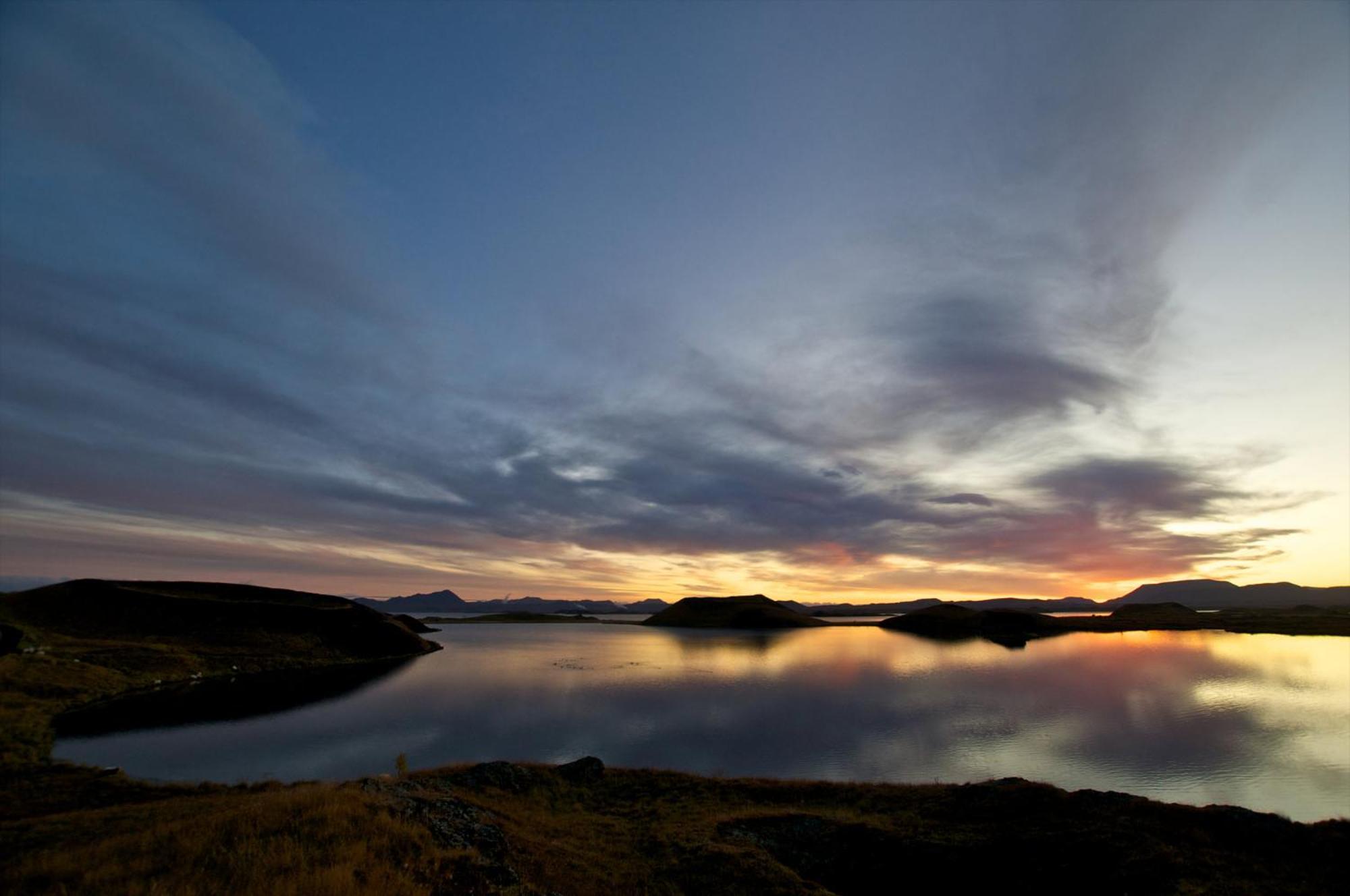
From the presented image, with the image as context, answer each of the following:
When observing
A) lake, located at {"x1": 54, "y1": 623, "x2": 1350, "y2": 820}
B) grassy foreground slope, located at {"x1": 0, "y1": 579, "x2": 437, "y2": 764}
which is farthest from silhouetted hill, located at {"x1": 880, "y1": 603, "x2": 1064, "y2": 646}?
grassy foreground slope, located at {"x1": 0, "y1": 579, "x2": 437, "y2": 764}

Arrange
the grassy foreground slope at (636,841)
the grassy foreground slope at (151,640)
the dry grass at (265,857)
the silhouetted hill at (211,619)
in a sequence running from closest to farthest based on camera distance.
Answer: the dry grass at (265,857), the grassy foreground slope at (636,841), the grassy foreground slope at (151,640), the silhouetted hill at (211,619)

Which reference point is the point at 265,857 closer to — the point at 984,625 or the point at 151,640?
the point at 151,640

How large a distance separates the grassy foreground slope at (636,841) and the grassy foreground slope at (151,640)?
29.2 m

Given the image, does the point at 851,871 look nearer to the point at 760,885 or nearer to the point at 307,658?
the point at 760,885

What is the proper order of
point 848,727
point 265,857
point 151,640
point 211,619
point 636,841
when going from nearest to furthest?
point 265,857
point 636,841
point 848,727
point 151,640
point 211,619

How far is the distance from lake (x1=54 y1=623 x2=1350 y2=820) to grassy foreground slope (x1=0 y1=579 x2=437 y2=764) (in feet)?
48.4

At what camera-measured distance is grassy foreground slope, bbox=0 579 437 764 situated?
5034 cm

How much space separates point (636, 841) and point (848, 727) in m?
27.2

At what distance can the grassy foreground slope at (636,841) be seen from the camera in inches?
459

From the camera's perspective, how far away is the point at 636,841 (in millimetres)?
22250

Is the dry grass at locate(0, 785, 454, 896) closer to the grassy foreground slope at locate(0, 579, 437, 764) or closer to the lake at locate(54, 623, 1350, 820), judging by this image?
the lake at locate(54, 623, 1350, 820)

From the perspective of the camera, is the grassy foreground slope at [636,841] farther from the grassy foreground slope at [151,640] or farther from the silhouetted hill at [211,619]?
the silhouetted hill at [211,619]

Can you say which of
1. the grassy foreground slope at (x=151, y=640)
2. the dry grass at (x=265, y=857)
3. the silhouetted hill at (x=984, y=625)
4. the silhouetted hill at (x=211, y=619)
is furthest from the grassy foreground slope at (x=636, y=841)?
the silhouetted hill at (x=984, y=625)

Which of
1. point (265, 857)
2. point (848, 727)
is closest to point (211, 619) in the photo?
point (848, 727)
